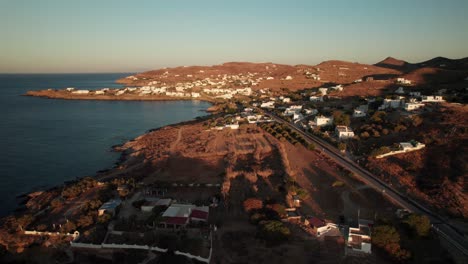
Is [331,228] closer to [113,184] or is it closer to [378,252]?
[378,252]

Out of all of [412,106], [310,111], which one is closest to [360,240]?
[412,106]

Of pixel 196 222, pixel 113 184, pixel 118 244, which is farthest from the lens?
pixel 113 184

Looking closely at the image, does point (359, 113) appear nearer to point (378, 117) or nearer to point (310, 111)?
point (378, 117)

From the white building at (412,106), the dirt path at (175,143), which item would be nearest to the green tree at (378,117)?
the white building at (412,106)

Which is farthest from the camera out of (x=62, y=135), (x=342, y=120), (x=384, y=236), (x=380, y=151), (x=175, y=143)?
(x=62, y=135)

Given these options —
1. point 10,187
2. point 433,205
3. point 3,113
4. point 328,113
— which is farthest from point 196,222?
point 3,113

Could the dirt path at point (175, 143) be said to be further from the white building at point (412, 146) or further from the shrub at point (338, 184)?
the white building at point (412, 146)
